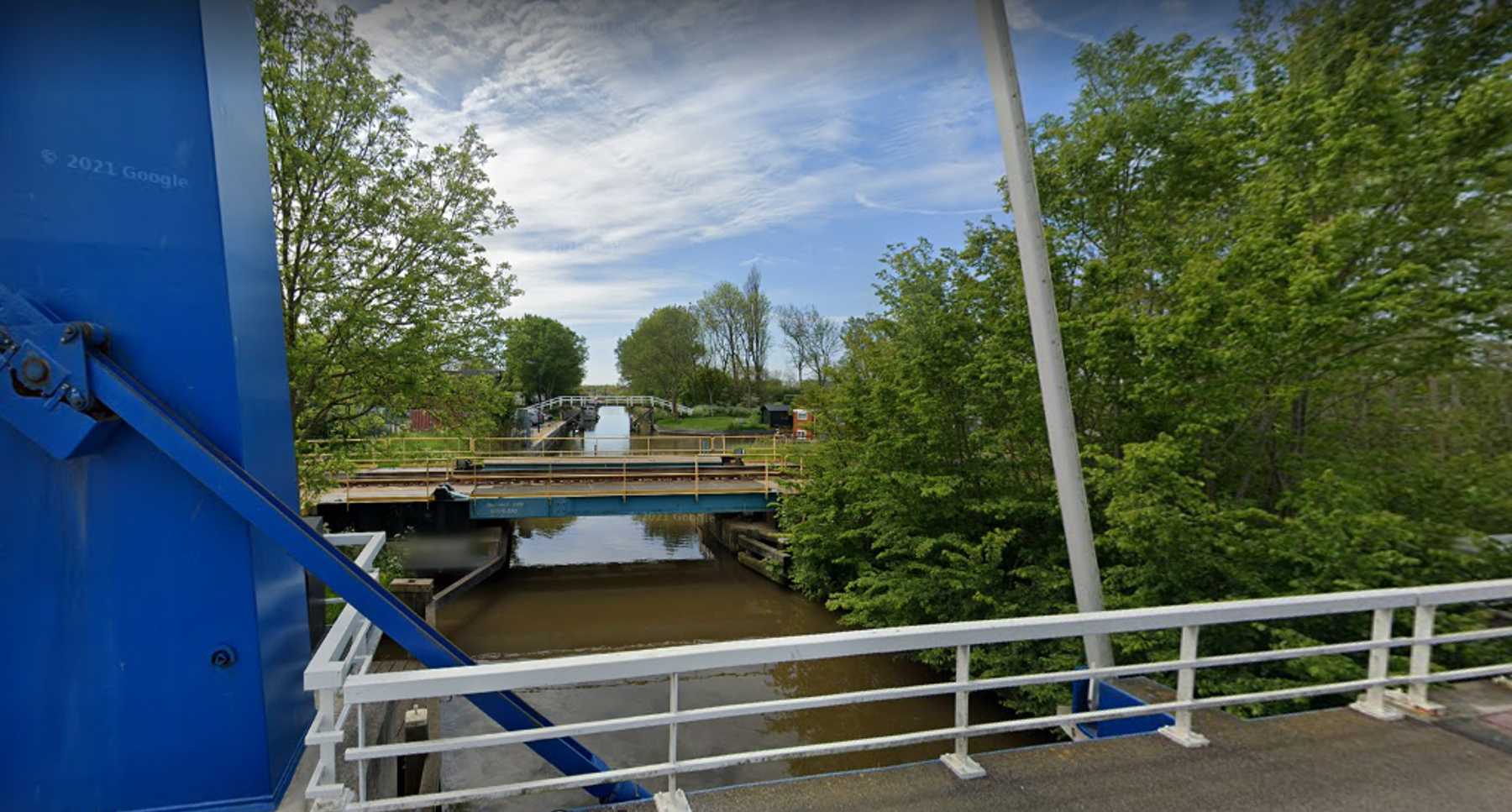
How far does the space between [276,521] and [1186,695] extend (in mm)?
4468

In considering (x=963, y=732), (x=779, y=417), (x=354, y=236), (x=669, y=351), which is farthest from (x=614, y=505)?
(x=669, y=351)

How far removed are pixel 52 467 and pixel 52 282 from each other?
724 mm

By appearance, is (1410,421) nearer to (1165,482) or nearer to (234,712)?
(1165,482)

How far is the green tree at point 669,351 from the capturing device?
61375mm

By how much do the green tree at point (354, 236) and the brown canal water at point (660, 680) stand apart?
18.1ft

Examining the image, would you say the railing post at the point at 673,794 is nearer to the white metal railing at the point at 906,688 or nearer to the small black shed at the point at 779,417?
the white metal railing at the point at 906,688

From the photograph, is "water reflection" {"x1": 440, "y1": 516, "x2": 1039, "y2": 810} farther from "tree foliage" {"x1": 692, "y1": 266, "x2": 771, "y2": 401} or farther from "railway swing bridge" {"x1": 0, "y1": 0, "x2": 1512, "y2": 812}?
"tree foliage" {"x1": 692, "y1": 266, "x2": 771, "y2": 401}

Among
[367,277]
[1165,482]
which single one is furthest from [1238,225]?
[367,277]

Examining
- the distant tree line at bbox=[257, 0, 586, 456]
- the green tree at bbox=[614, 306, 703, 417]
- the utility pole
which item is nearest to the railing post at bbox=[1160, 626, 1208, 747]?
the utility pole

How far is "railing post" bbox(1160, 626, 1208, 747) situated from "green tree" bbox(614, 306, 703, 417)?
5799cm

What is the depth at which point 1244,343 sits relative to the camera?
679 cm

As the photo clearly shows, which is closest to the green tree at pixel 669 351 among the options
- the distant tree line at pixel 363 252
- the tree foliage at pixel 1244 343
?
the distant tree line at pixel 363 252

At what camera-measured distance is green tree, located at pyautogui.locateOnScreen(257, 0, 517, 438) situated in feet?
30.0

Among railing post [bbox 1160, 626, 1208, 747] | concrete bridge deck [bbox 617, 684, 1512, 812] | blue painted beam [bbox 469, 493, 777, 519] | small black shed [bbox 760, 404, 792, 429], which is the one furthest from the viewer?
small black shed [bbox 760, 404, 792, 429]
